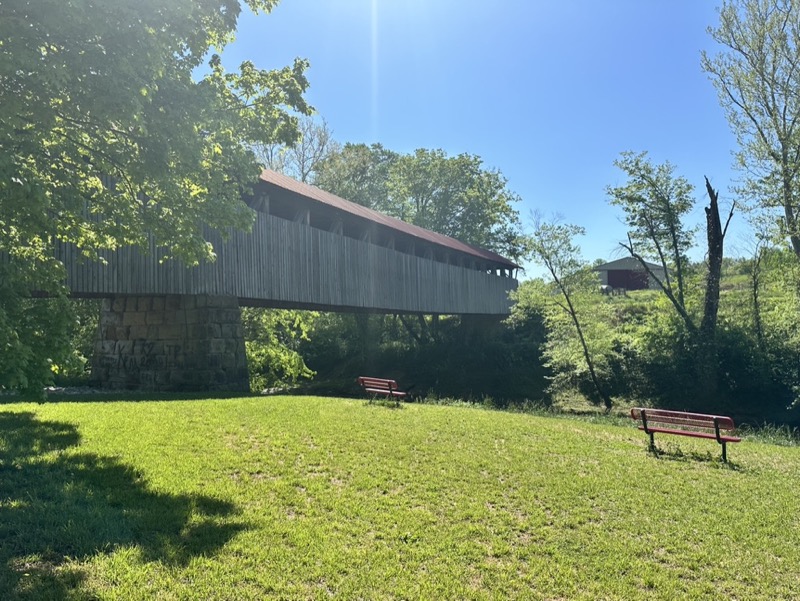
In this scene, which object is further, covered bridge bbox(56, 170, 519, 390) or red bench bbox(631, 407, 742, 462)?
covered bridge bbox(56, 170, 519, 390)

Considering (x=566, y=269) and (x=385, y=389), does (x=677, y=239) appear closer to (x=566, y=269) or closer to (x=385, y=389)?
(x=566, y=269)

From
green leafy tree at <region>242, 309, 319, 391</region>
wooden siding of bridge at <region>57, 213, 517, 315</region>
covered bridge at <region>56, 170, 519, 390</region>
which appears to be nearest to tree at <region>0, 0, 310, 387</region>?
wooden siding of bridge at <region>57, 213, 517, 315</region>

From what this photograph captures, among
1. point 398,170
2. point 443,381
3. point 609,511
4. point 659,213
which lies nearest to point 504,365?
point 443,381

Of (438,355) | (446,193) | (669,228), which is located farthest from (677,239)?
(446,193)

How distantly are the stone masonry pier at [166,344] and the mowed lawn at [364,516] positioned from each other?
14.9 ft

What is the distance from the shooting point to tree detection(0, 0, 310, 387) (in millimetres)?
4227

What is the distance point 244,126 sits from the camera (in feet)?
26.0

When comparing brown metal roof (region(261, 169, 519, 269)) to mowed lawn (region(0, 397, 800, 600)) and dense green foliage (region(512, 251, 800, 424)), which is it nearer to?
dense green foliage (region(512, 251, 800, 424))

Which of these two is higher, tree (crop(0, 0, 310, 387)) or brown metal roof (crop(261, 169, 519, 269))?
brown metal roof (crop(261, 169, 519, 269))

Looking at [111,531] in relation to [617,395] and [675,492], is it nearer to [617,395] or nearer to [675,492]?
[675,492]

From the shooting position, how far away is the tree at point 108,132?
423cm

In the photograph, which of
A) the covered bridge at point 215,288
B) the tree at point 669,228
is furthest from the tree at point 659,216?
the covered bridge at point 215,288

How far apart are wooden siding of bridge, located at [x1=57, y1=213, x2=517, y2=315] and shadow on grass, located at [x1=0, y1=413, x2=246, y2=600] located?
293 centimetres

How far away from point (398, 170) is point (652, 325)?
78.9ft
